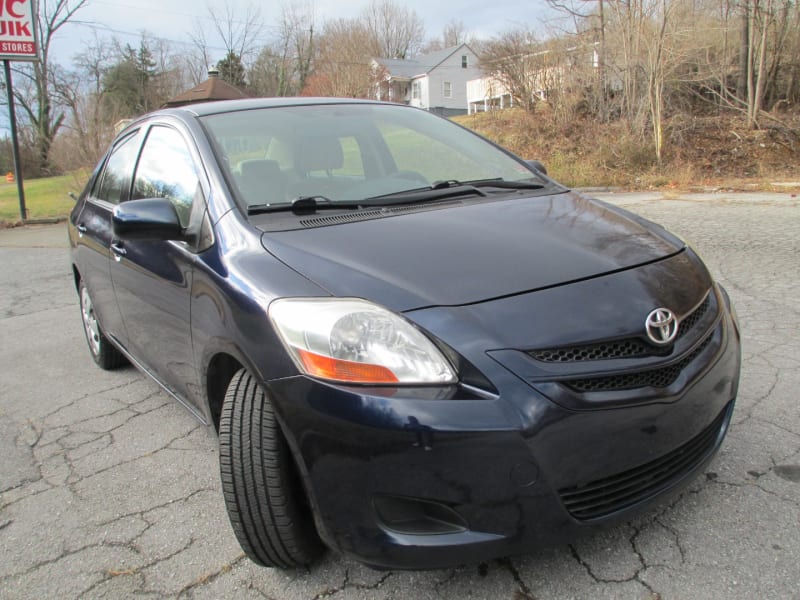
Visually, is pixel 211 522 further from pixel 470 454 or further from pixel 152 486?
pixel 470 454

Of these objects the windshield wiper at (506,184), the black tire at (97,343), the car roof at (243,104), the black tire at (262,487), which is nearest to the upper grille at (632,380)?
the black tire at (262,487)

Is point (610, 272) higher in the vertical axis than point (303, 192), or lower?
lower

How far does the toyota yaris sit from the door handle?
58cm

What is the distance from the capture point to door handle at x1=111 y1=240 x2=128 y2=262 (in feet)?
10.3

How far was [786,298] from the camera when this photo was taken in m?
4.83

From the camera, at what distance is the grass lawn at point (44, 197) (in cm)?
1574

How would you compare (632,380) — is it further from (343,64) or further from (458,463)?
(343,64)

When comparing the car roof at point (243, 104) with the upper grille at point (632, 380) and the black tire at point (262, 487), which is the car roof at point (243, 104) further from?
the upper grille at point (632, 380)

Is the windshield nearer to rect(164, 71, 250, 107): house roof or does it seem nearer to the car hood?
→ the car hood

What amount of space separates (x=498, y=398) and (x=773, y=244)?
6.48 metres

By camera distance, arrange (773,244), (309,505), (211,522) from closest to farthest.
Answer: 1. (309,505)
2. (211,522)
3. (773,244)

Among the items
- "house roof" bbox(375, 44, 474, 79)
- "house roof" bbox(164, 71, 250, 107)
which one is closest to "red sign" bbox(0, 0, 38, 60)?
"house roof" bbox(164, 71, 250, 107)

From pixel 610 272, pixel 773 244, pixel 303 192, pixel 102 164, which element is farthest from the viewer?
pixel 773 244

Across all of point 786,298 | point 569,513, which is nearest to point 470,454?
point 569,513
